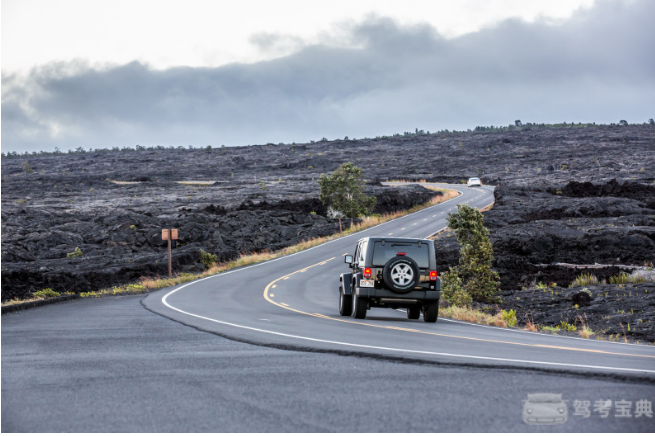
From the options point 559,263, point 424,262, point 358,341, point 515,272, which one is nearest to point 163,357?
point 358,341

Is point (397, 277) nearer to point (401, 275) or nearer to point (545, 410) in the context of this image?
point (401, 275)

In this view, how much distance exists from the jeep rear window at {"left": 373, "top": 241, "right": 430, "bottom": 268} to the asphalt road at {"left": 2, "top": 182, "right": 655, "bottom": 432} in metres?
2.00

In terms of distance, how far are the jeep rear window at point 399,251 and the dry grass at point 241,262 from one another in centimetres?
1241

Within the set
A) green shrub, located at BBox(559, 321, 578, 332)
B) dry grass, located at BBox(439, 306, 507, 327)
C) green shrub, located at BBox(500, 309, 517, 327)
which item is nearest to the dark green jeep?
dry grass, located at BBox(439, 306, 507, 327)

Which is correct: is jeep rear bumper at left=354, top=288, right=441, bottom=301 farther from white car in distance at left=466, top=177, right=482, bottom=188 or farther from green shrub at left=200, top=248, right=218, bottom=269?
white car in distance at left=466, top=177, right=482, bottom=188

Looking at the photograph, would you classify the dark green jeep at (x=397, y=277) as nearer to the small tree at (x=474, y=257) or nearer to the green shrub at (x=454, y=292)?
the green shrub at (x=454, y=292)

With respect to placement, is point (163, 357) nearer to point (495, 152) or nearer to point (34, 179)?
point (34, 179)

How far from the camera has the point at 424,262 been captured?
1702 cm

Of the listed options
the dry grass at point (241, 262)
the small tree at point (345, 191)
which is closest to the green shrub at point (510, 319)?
the dry grass at point (241, 262)

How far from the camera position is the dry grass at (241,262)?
29.8 meters

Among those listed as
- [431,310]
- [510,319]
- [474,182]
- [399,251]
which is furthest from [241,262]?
[474,182]

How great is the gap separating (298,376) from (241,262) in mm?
32524

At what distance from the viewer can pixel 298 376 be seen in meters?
8.16

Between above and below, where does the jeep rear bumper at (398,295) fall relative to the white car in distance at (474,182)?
below
